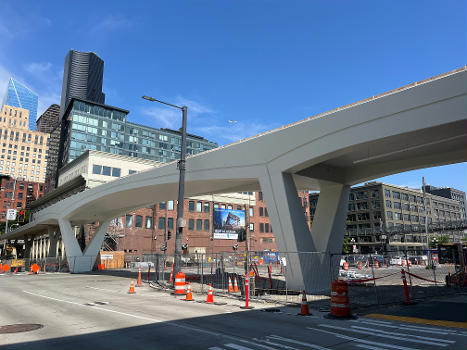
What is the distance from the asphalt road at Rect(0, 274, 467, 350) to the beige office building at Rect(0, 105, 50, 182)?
542 ft

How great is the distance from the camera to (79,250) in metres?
41.9

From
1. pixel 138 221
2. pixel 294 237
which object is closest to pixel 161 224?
pixel 138 221

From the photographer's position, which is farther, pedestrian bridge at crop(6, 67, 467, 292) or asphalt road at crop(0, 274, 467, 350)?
pedestrian bridge at crop(6, 67, 467, 292)

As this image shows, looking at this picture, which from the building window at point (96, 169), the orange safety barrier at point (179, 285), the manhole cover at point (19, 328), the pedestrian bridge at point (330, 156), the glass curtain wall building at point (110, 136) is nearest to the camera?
the manhole cover at point (19, 328)

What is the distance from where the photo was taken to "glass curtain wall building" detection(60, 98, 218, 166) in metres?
97.9

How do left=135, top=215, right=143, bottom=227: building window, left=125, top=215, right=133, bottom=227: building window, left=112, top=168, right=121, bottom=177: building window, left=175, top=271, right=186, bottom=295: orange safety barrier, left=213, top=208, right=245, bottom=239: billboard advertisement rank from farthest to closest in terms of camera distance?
left=213, top=208, right=245, bottom=239: billboard advertisement < left=112, top=168, right=121, bottom=177: building window < left=135, top=215, right=143, bottom=227: building window < left=125, top=215, right=133, bottom=227: building window < left=175, top=271, right=186, bottom=295: orange safety barrier

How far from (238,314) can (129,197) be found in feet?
78.9

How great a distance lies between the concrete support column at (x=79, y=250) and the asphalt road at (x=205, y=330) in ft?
94.8

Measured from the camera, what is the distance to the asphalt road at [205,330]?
779 cm

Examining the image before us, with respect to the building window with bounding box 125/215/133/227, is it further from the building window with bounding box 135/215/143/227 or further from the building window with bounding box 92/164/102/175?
the building window with bounding box 92/164/102/175

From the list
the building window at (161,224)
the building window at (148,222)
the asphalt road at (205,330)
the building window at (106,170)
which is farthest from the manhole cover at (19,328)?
the building window at (106,170)

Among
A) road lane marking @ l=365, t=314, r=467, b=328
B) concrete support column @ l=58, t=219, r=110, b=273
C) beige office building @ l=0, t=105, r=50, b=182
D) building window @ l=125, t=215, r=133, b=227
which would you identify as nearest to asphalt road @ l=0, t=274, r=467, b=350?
road lane marking @ l=365, t=314, r=467, b=328

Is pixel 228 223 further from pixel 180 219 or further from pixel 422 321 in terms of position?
pixel 422 321

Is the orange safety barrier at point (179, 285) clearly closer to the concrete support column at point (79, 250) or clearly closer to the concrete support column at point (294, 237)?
the concrete support column at point (294, 237)
